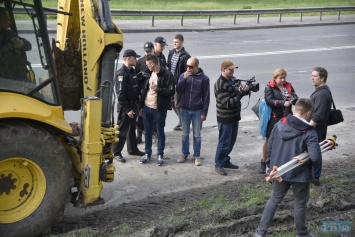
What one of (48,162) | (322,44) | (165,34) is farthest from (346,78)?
(48,162)

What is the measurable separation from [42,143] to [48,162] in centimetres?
23

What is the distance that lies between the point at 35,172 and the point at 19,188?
0.24 meters

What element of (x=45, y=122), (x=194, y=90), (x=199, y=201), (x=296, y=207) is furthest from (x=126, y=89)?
(x=296, y=207)

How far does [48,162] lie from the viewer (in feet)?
22.1

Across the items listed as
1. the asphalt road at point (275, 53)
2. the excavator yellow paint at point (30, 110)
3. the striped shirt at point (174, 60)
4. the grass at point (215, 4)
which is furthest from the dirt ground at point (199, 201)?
the grass at point (215, 4)

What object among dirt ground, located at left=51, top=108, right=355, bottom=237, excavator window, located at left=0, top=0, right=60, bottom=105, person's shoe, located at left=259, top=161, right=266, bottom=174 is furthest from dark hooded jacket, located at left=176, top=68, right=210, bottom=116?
excavator window, located at left=0, top=0, right=60, bottom=105

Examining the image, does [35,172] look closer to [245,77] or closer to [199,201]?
[199,201]

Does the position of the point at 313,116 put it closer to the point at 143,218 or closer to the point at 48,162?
the point at 143,218

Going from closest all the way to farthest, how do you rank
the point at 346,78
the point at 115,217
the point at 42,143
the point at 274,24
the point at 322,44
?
1. the point at 42,143
2. the point at 115,217
3. the point at 346,78
4. the point at 322,44
5. the point at 274,24

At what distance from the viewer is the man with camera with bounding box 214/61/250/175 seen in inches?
374

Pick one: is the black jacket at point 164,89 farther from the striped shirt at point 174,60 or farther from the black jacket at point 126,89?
the striped shirt at point 174,60

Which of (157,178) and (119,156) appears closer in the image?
(157,178)

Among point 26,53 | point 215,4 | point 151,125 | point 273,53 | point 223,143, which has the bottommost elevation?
point 223,143

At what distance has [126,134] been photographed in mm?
10133
